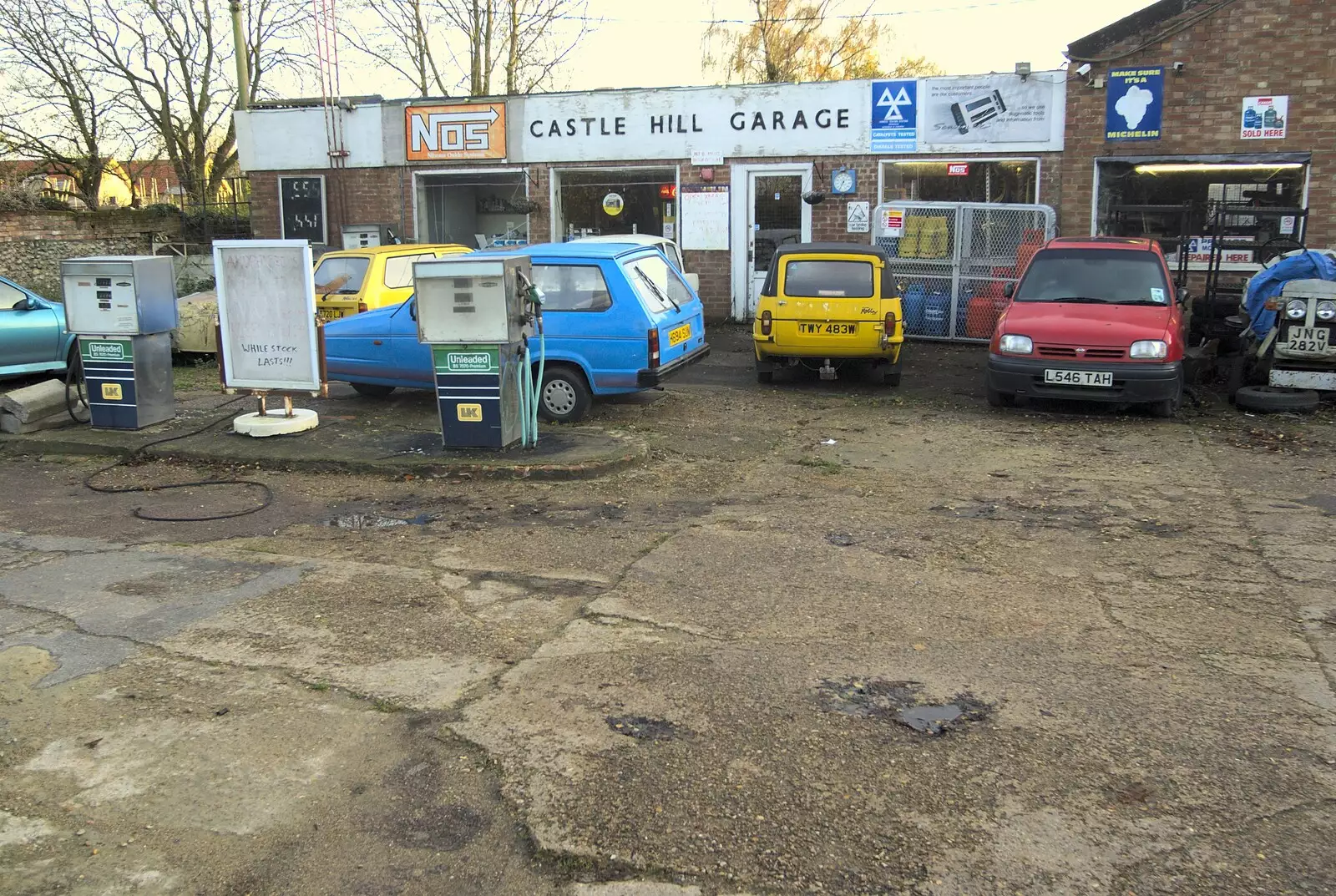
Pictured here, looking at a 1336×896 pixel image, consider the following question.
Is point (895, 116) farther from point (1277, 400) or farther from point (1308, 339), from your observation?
point (1277, 400)

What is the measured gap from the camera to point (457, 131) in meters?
19.0

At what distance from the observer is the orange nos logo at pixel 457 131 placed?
18891mm

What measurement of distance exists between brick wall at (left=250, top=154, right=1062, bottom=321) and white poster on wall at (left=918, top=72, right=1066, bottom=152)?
0.27 meters

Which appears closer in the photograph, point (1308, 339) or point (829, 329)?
point (1308, 339)

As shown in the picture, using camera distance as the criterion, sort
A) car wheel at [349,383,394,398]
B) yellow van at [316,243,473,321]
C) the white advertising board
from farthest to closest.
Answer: yellow van at [316,243,473,321] < car wheel at [349,383,394,398] < the white advertising board

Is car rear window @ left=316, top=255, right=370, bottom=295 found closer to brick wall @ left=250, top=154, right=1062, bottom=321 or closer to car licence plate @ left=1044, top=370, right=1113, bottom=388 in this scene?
brick wall @ left=250, top=154, right=1062, bottom=321

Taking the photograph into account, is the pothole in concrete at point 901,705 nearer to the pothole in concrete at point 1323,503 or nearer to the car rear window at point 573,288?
the pothole in concrete at point 1323,503

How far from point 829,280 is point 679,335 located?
264 cm

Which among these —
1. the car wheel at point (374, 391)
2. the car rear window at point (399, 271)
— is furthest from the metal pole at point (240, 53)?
the car wheel at point (374, 391)

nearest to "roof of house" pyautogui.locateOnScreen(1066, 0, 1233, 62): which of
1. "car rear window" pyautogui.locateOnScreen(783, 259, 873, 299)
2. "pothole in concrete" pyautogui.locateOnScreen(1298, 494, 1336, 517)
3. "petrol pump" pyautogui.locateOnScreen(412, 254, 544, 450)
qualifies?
"car rear window" pyautogui.locateOnScreen(783, 259, 873, 299)

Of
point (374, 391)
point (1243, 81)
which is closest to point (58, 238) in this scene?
point (374, 391)

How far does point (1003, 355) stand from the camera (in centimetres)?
1066

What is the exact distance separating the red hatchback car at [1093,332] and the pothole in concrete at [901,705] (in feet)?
21.8

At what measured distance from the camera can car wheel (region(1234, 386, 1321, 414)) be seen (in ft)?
34.7
